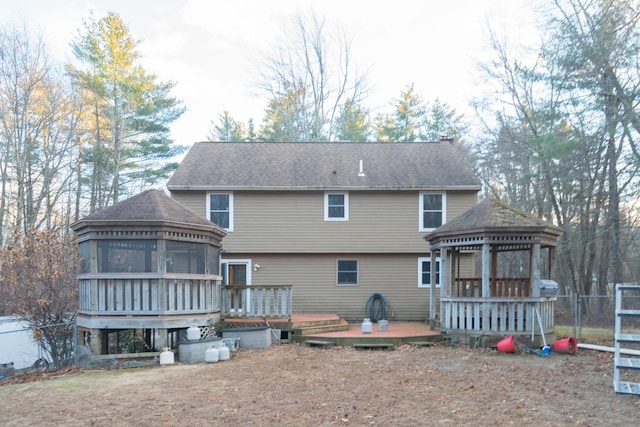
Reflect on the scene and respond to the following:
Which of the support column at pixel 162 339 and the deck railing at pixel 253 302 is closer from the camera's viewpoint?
the support column at pixel 162 339

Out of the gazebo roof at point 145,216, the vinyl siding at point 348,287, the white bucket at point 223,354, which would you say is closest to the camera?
the white bucket at point 223,354

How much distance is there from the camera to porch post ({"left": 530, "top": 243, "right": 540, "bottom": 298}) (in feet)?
36.7

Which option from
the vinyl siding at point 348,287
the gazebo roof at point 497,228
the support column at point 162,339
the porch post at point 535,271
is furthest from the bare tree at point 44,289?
the porch post at point 535,271

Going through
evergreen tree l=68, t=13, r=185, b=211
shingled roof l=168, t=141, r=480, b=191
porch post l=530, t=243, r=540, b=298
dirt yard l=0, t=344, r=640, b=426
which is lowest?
dirt yard l=0, t=344, r=640, b=426

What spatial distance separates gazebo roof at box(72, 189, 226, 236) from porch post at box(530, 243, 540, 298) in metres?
7.40

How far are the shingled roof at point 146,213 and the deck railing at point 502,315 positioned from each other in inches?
248

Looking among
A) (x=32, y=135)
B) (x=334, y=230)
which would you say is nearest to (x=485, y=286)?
(x=334, y=230)

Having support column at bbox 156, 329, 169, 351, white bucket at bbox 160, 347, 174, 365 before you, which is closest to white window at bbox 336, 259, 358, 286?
support column at bbox 156, 329, 169, 351

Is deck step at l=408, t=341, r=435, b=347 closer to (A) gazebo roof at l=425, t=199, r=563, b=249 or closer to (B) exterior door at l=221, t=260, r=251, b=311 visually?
(A) gazebo roof at l=425, t=199, r=563, b=249

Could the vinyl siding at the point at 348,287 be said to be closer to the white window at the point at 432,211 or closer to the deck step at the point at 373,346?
the white window at the point at 432,211

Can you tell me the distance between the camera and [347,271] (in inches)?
661

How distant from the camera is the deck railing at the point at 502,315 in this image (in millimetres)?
11137

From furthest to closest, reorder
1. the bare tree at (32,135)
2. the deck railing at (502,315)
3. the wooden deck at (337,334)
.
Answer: the bare tree at (32,135)
the wooden deck at (337,334)
the deck railing at (502,315)

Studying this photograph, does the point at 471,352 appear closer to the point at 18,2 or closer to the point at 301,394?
the point at 301,394
